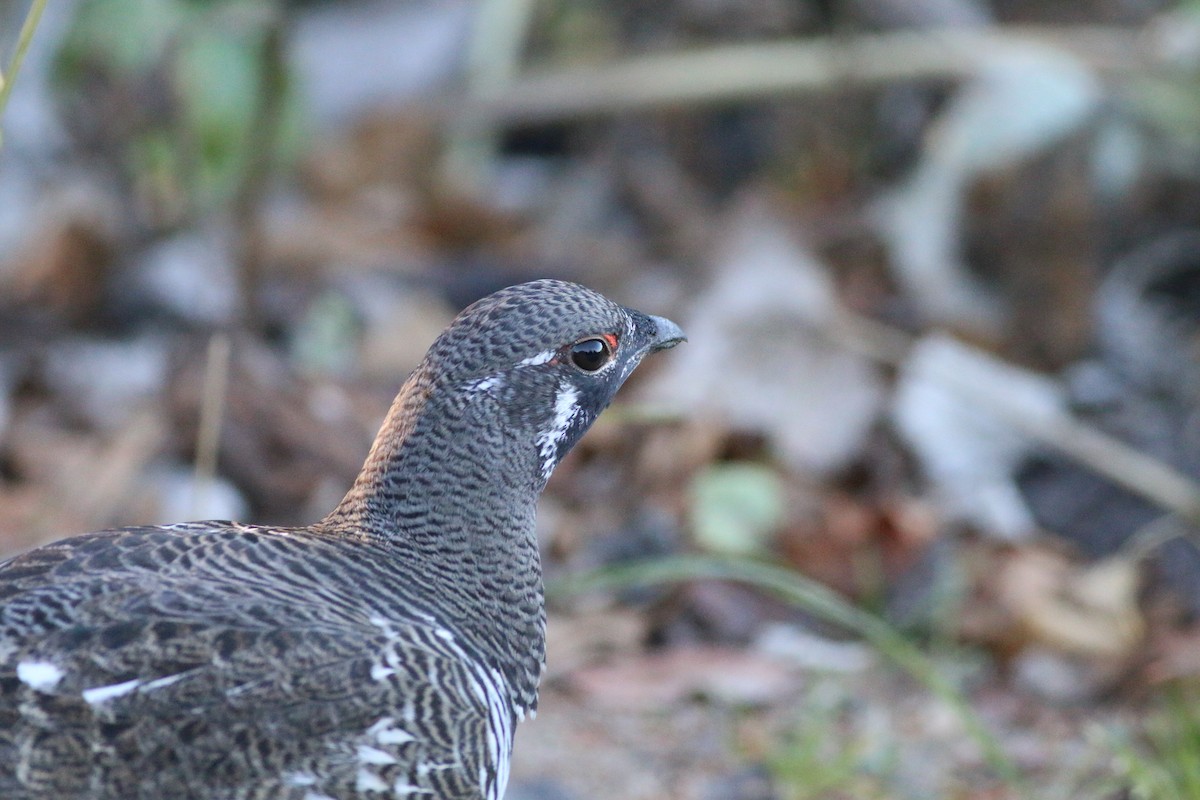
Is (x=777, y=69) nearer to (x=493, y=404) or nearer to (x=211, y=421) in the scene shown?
(x=211, y=421)

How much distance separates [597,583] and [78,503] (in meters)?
2.01

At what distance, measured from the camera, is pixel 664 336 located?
161 inches

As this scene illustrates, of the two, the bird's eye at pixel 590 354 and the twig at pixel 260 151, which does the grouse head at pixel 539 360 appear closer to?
the bird's eye at pixel 590 354

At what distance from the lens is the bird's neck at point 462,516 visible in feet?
12.2

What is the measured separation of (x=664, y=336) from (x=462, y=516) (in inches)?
27.5

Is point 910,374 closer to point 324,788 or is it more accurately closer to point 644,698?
point 644,698

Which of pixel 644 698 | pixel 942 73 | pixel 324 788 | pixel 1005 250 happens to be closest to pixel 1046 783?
pixel 644 698

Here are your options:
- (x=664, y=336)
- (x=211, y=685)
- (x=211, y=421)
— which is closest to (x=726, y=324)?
(x=211, y=421)

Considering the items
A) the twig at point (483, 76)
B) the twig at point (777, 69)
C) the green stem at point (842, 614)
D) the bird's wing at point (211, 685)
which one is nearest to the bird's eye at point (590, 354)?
the bird's wing at point (211, 685)

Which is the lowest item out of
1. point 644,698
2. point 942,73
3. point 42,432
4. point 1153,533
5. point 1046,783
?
point 1046,783

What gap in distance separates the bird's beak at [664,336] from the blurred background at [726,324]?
94 centimetres

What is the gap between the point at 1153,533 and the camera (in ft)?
20.5

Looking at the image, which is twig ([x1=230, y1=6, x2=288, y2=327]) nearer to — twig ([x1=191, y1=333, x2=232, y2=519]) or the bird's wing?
twig ([x1=191, y1=333, x2=232, y2=519])

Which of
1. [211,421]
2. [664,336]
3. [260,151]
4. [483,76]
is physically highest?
[483,76]
